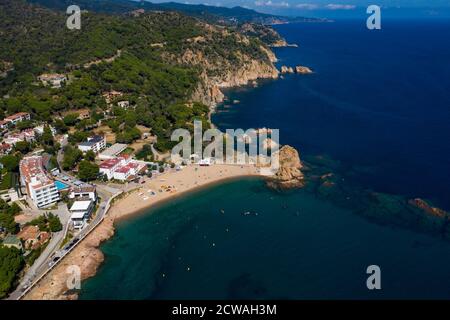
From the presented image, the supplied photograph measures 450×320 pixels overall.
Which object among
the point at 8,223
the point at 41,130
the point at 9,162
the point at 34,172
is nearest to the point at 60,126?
the point at 41,130

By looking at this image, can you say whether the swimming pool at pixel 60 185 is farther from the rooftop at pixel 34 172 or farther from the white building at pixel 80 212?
the white building at pixel 80 212

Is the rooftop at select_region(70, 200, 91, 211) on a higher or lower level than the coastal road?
higher

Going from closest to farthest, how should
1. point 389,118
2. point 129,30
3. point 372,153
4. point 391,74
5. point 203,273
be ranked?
point 203,273 → point 372,153 → point 389,118 → point 129,30 → point 391,74

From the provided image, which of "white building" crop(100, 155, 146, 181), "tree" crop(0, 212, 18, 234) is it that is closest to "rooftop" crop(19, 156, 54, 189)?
"tree" crop(0, 212, 18, 234)

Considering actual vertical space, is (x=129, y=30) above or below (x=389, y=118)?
above

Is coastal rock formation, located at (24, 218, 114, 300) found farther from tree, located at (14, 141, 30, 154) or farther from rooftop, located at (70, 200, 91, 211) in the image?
tree, located at (14, 141, 30, 154)

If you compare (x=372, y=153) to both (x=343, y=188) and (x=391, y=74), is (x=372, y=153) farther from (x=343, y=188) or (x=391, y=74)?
(x=391, y=74)
